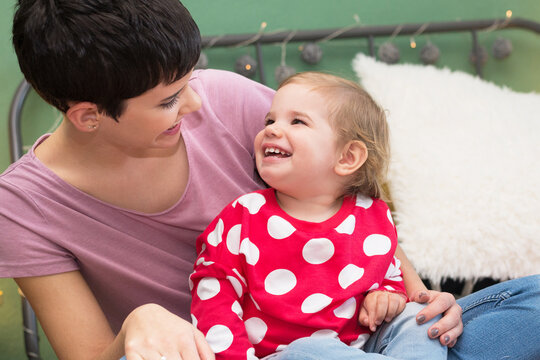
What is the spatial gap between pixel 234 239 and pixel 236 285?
86 mm

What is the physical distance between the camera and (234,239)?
108cm

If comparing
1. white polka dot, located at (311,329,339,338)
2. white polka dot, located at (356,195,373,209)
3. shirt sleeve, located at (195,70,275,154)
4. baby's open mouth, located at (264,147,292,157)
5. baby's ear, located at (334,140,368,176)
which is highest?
shirt sleeve, located at (195,70,275,154)

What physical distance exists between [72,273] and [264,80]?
130 centimetres

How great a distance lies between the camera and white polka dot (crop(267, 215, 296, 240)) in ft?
3.54

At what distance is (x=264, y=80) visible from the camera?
224 centimetres

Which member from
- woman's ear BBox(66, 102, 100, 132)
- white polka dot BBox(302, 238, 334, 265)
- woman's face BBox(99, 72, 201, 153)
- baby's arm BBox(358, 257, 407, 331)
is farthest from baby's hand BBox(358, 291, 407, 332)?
woman's ear BBox(66, 102, 100, 132)

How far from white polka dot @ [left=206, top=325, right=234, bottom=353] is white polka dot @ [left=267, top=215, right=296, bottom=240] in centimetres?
20

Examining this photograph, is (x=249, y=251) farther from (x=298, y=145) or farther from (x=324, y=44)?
(x=324, y=44)

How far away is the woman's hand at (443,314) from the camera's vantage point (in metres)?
1.05

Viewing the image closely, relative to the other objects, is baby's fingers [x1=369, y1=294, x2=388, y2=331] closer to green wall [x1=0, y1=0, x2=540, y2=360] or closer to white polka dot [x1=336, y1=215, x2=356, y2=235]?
white polka dot [x1=336, y1=215, x2=356, y2=235]

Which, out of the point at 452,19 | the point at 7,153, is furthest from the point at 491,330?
the point at 452,19

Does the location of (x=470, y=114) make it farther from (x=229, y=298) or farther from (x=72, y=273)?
(x=72, y=273)

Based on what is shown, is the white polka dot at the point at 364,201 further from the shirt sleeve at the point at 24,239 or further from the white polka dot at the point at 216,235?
the shirt sleeve at the point at 24,239

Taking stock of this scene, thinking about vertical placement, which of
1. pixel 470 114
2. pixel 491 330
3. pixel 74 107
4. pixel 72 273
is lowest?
pixel 491 330
